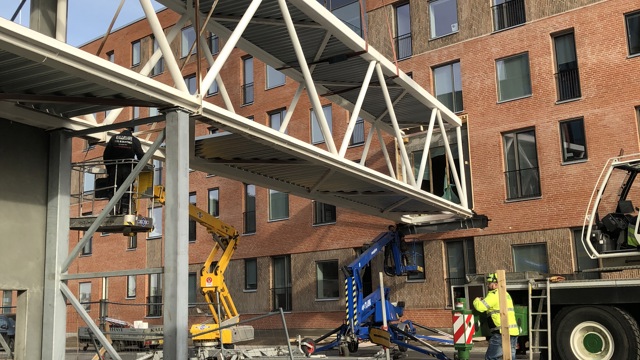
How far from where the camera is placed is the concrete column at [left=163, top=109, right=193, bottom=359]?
7.68 meters

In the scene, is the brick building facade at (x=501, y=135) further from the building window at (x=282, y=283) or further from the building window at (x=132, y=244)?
the building window at (x=132, y=244)

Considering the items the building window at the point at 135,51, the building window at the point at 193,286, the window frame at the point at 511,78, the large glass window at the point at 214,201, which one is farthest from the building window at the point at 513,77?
the building window at the point at 135,51

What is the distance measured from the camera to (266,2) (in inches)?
449

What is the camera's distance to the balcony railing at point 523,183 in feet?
74.9

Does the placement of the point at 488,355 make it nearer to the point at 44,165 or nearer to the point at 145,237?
the point at 44,165

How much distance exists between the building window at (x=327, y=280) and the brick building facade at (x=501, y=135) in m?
0.13

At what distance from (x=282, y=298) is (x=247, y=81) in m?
10.9

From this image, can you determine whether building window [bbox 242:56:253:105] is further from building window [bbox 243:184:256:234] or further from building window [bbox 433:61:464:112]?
building window [bbox 433:61:464:112]

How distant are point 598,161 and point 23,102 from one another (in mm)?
18156

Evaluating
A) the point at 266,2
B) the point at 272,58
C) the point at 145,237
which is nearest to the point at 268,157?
the point at 272,58

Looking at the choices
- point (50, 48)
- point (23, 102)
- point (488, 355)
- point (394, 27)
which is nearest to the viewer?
point (50, 48)

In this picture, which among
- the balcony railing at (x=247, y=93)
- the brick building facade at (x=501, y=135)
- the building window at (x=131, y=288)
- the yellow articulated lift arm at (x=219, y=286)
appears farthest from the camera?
the building window at (x=131, y=288)

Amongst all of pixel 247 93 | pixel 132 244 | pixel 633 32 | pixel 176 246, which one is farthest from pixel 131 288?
pixel 176 246

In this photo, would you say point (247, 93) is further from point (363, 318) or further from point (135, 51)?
point (363, 318)
